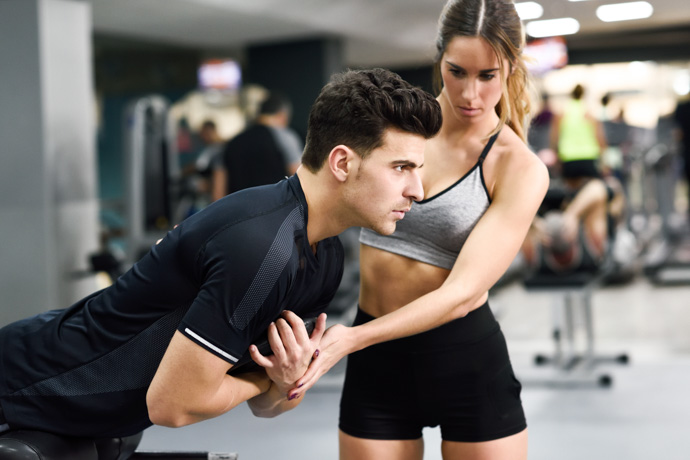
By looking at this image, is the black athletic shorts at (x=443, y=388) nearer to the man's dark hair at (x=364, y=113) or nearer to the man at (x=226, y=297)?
the man at (x=226, y=297)

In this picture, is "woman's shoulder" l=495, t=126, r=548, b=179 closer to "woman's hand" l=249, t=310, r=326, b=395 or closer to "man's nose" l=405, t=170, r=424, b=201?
"man's nose" l=405, t=170, r=424, b=201

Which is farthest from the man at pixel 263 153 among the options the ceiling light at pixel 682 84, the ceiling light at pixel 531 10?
the ceiling light at pixel 682 84

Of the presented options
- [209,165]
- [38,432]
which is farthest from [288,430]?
[209,165]

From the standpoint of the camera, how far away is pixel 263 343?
128 centimetres

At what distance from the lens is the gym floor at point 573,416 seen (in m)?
3.41

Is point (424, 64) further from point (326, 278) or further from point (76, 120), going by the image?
point (326, 278)

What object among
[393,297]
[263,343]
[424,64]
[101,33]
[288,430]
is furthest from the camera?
[424,64]

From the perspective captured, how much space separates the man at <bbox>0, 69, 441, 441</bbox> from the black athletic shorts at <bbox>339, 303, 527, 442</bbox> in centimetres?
30

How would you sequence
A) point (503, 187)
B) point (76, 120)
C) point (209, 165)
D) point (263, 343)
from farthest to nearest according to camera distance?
point (209, 165) → point (76, 120) → point (503, 187) → point (263, 343)

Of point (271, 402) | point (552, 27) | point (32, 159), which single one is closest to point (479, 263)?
point (271, 402)

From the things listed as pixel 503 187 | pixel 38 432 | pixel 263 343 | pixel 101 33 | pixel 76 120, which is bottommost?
pixel 38 432

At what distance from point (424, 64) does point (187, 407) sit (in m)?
12.2

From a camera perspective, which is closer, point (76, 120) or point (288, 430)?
point (288, 430)

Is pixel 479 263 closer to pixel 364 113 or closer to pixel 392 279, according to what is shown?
pixel 392 279
